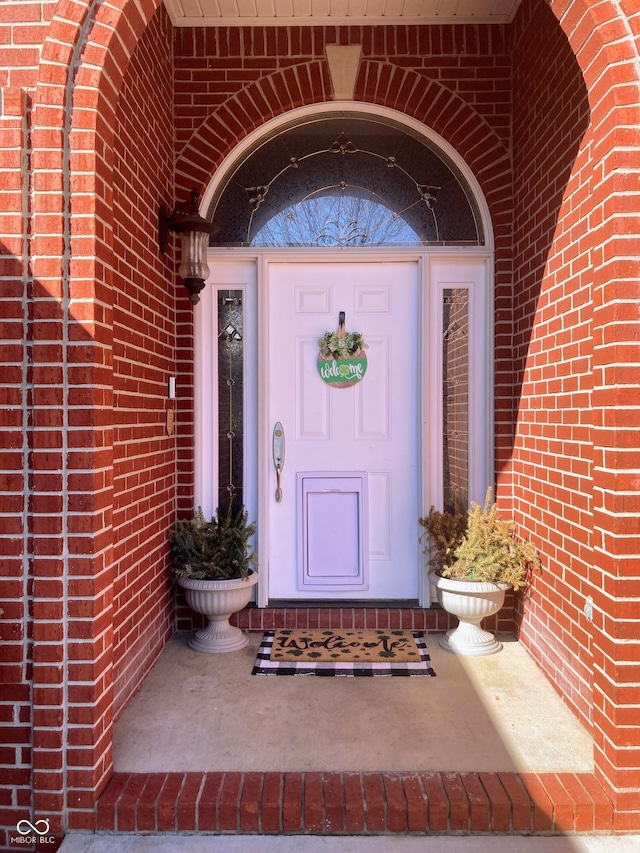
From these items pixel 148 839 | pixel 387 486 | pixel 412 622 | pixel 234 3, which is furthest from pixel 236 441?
pixel 234 3

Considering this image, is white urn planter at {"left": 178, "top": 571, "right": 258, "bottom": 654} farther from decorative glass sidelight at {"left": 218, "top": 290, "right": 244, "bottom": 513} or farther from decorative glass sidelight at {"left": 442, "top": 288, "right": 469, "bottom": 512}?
decorative glass sidelight at {"left": 442, "top": 288, "right": 469, "bottom": 512}

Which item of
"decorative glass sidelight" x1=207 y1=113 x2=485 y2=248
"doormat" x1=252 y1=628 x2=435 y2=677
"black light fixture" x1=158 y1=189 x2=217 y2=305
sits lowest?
"doormat" x1=252 y1=628 x2=435 y2=677

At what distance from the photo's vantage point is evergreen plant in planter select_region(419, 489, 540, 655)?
10.6ft

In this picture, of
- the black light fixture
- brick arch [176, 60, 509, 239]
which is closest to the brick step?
the black light fixture

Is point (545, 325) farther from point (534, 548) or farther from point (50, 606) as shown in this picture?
point (50, 606)

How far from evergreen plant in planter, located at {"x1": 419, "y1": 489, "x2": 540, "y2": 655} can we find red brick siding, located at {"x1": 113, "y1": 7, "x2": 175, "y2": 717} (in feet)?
5.18

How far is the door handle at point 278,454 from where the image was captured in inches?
148

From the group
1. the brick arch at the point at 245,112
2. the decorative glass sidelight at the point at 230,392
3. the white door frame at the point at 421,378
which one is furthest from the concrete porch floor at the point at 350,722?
the brick arch at the point at 245,112

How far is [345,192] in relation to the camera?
3.72 m

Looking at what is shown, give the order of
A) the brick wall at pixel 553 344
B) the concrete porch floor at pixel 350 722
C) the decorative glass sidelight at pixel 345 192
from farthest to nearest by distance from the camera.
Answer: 1. the decorative glass sidelight at pixel 345 192
2. the brick wall at pixel 553 344
3. the concrete porch floor at pixel 350 722

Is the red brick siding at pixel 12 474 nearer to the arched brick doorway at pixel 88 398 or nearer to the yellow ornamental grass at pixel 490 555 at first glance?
the arched brick doorway at pixel 88 398

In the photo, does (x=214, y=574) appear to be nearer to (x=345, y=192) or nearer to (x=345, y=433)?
(x=345, y=433)

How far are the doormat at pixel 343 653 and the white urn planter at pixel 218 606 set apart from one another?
0.20 metres

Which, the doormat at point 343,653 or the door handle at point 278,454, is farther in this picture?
the door handle at point 278,454
